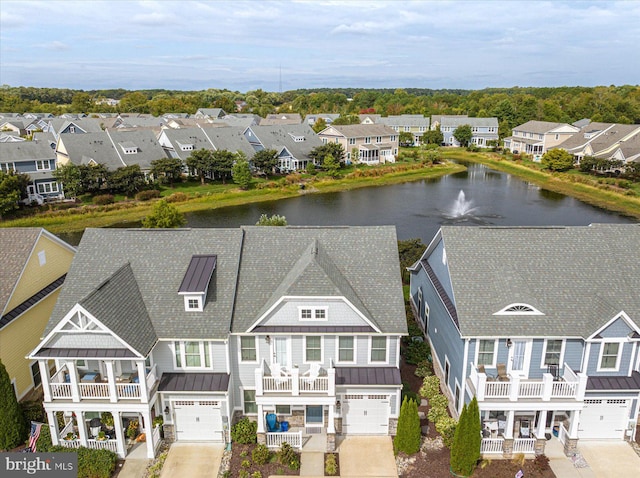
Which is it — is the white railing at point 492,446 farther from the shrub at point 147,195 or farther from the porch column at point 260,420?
the shrub at point 147,195

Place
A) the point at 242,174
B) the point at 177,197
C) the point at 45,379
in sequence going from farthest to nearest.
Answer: the point at 242,174
the point at 177,197
the point at 45,379

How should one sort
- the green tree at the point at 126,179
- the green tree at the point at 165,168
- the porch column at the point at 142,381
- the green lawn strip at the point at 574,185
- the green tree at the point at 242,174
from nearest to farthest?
the porch column at the point at 142,381 < the green tree at the point at 126,179 < the green lawn strip at the point at 574,185 < the green tree at the point at 165,168 < the green tree at the point at 242,174

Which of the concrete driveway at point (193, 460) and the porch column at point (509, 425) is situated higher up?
the porch column at point (509, 425)

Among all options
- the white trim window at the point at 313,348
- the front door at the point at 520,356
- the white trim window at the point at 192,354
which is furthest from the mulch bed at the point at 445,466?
the white trim window at the point at 192,354

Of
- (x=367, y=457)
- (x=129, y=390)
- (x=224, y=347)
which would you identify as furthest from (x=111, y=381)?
(x=367, y=457)

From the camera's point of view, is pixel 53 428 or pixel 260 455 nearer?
pixel 260 455

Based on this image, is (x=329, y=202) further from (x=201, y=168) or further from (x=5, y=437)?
(x=5, y=437)

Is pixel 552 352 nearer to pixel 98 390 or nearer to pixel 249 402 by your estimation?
pixel 249 402

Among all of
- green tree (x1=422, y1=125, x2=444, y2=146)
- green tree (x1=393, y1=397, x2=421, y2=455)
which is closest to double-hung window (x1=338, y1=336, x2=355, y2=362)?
green tree (x1=393, y1=397, x2=421, y2=455)
